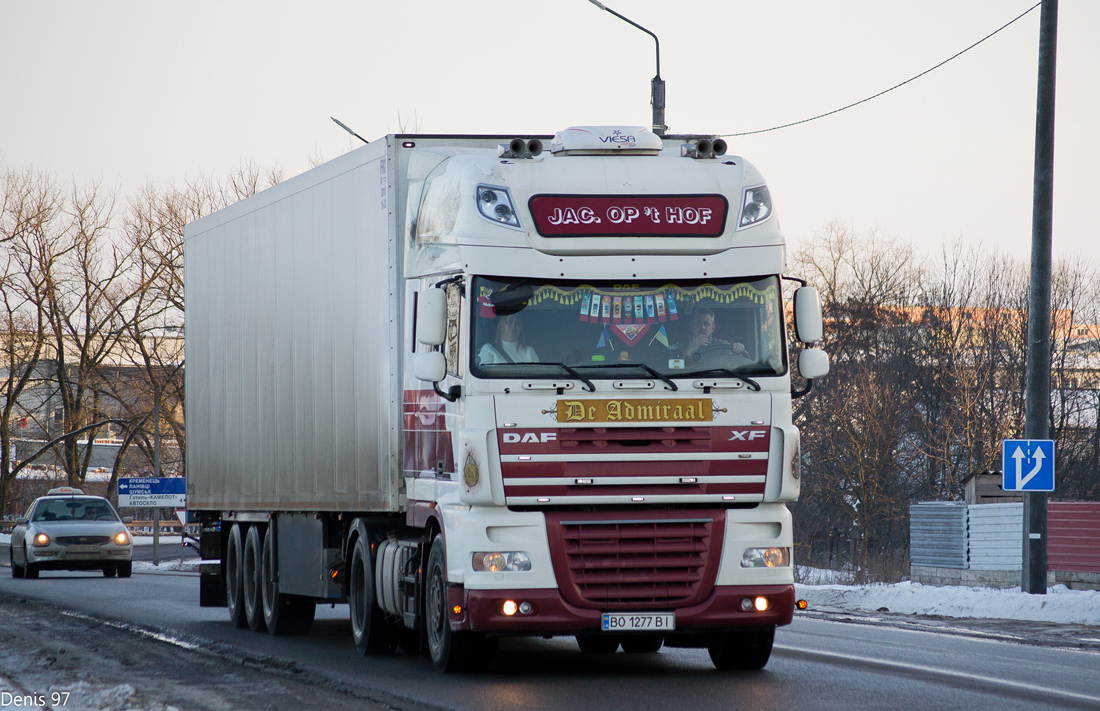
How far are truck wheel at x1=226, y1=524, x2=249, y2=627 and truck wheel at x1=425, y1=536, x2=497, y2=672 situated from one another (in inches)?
229

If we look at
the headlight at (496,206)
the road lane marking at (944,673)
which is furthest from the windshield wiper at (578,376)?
the road lane marking at (944,673)

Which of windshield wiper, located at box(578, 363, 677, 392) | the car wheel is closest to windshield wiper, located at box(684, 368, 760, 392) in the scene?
windshield wiper, located at box(578, 363, 677, 392)

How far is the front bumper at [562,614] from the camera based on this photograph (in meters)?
10.1

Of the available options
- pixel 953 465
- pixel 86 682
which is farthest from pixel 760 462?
pixel 953 465

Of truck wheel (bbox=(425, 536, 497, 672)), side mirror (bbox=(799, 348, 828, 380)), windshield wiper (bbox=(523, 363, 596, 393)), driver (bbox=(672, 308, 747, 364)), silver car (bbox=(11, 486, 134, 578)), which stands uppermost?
driver (bbox=(672, 308, 747, 364))

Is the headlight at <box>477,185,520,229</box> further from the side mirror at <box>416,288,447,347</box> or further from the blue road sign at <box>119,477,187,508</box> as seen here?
the blue road sign at <box>119,477,187,508</box>

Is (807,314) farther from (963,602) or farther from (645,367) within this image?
(963,602)

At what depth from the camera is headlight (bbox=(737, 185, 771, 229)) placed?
35.9ft

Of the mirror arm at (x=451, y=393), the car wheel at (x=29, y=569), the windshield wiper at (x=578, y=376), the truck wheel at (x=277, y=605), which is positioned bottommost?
the car wheel at (x=29, y=569)

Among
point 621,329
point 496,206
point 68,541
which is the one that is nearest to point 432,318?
point 496,206

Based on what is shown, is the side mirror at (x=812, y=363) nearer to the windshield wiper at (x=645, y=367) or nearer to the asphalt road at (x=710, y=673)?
the windshield wiper at (x=645, y=367)

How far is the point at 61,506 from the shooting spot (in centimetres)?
3247

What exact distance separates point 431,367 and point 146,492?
29.4 metres

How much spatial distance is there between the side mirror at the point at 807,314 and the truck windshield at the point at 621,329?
227 millimetres
